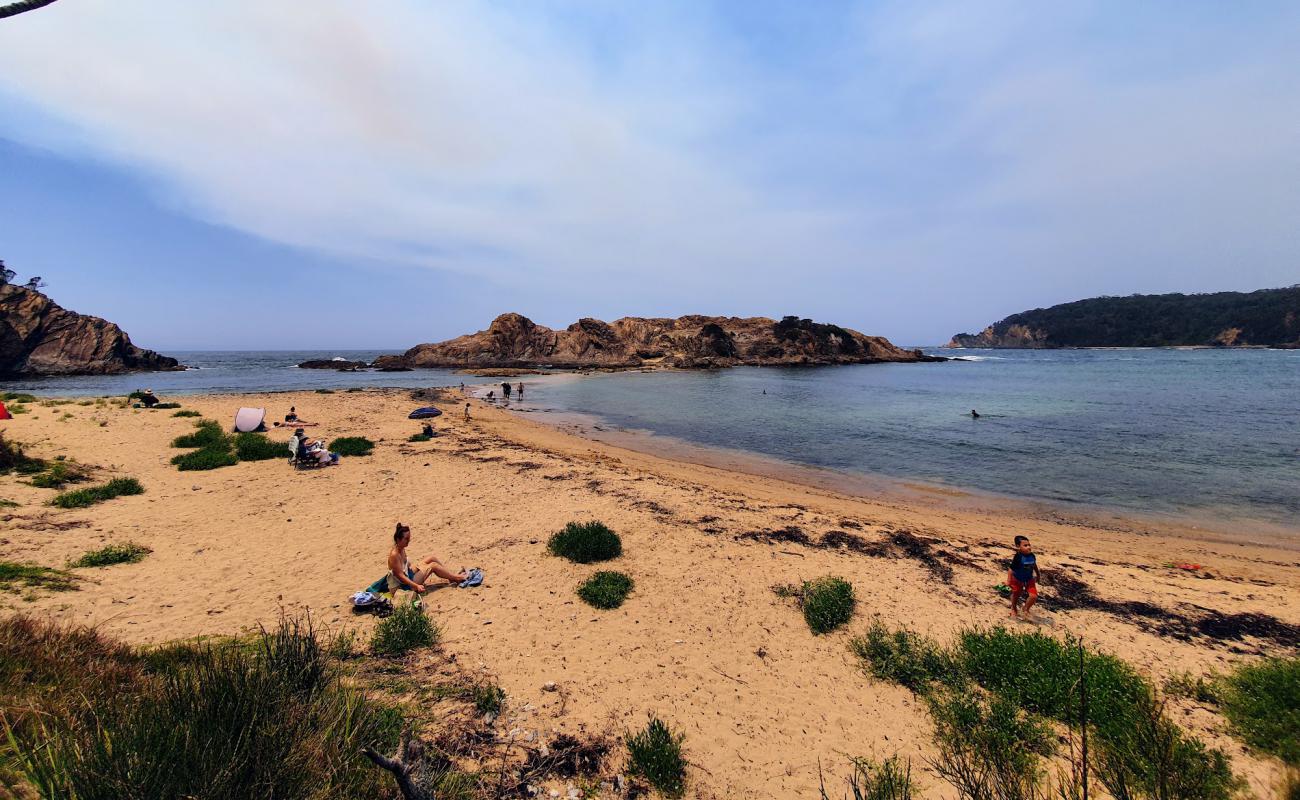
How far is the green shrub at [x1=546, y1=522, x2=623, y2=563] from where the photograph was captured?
9.31m

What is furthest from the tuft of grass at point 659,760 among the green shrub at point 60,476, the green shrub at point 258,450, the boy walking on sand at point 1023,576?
the green shrub at point 258,450

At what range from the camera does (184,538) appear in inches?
375

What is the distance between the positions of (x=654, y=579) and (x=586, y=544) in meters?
1.59

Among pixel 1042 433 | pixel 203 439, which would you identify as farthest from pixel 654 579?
pixel 1042 433

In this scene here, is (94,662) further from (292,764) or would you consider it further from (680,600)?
(680,600)

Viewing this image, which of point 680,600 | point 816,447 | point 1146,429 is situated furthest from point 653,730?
point 1146,429

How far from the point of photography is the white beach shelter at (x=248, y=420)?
2064 cm

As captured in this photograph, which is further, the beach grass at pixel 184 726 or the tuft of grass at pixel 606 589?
the tuft of grass at pixel 606 589

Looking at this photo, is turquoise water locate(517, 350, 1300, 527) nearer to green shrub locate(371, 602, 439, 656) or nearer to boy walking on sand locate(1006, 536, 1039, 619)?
boy walking on sand locate(1006, 536, 1039, 619)

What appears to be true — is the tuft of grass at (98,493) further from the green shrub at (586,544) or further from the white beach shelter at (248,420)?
the green shrub at (586,544)

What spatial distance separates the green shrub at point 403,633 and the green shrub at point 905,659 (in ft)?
19.1

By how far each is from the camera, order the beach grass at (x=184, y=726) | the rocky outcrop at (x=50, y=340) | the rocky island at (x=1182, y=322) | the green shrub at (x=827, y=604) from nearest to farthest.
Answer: the beach grass at (x=184, y=726), the green shrub at (x=827, y=604), the rocky outcrop at (x=50, y=340), the rocky island at (x=1182, y=322)

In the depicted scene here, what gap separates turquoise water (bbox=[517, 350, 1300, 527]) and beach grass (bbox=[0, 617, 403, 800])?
19528 millimetres

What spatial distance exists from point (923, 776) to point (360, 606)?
746 cm
